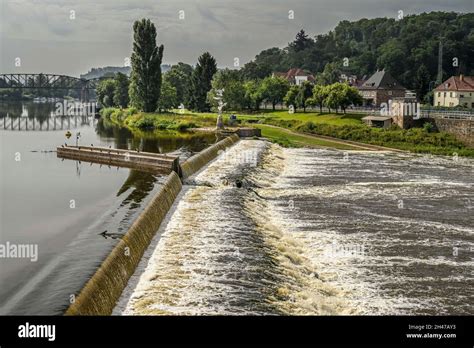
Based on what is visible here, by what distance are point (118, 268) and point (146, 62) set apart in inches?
2901

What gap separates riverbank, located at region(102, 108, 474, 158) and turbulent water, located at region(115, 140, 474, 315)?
19888 mm

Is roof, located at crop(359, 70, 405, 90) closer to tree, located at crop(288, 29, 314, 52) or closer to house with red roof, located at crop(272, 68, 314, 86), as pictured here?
house with red roof, located at crop(272, 68, 314, 86)

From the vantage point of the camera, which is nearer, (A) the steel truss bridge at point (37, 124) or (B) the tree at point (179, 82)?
(A) the steel truss bridge at point (37, 124)

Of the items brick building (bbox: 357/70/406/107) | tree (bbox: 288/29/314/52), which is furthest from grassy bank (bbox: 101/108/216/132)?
tree (bbox: 288/29/314/52)

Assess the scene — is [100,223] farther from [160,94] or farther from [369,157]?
[160,94]

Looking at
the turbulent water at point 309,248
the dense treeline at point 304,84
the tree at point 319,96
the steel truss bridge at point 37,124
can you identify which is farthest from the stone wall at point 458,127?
Result: the steel truss bridge at point 37,124

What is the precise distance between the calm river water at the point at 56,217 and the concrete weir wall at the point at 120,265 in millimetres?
481

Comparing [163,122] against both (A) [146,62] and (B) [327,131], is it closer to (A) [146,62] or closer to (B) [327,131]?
(A) [146,62]

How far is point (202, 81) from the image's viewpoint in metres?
101

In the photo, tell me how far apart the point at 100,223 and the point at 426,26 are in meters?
109

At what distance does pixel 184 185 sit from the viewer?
31.9m

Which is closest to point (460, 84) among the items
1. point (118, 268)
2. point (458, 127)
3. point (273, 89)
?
point (273, 89)

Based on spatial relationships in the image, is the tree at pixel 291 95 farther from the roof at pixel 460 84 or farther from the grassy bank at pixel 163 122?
the roof at pixel 460 84

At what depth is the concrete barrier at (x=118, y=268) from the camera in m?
13.9
